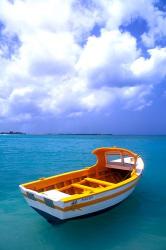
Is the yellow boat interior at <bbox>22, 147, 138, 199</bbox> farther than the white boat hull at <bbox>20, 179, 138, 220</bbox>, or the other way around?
the yellow boat interior at <bbox>22, 147, 138, 199</bbox>

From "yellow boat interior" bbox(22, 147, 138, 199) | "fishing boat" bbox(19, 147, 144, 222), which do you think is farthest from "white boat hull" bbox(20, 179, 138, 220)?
"yellow boat interior" bbox(22, 147, 138, 199)

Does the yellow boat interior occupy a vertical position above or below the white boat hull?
above

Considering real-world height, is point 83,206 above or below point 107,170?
below

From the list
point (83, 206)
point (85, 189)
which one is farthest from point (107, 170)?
point (83, 206)

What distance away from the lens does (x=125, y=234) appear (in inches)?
401

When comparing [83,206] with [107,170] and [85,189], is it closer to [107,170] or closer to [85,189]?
[85,189]

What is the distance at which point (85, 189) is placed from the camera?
1147 centimetres

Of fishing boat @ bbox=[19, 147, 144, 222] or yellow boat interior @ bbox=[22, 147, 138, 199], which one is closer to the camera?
fishing boat @ bbox=[19, 147, 144, 222]

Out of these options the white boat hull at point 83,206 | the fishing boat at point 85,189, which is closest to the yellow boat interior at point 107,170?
the fishing boat at point 85,189

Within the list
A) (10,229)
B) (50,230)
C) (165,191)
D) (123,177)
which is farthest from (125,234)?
(165,191)

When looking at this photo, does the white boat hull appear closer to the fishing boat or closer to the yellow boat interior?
the fishing boat

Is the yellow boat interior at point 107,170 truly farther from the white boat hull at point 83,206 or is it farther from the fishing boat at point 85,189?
the white boat hull at point 83,206

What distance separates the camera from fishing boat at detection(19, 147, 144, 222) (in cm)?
927

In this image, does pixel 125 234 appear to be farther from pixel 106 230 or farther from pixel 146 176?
pixel 146 176
